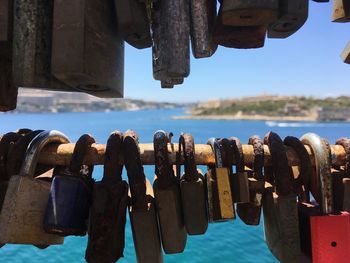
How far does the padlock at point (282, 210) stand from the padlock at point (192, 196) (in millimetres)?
222

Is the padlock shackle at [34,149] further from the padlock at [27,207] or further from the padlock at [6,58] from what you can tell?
the padlock at [6,58]

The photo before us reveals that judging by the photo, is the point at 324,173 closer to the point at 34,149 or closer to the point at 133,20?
the point at 133,20

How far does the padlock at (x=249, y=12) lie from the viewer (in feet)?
2.97

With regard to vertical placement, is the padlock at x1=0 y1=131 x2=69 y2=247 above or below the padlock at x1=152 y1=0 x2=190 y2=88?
below

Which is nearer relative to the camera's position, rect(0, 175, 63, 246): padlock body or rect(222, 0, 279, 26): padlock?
rect(222, 0, 279, 26): padlock

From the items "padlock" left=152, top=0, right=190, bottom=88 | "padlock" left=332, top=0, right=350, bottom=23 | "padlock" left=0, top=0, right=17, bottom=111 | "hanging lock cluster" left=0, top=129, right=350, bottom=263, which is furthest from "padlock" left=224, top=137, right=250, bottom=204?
"padlock" left=0, top=0, right=17, bottom=111

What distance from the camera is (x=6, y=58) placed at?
120 centimetres

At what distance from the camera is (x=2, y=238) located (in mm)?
1038

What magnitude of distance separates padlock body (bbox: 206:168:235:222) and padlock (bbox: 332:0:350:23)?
0.64 m

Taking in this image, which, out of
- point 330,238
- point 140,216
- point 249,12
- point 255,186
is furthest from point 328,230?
point 249,12

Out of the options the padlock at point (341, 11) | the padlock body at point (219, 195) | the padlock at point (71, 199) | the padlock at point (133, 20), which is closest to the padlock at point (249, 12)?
the padlock at point (133, 20)

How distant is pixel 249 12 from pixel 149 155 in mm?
539

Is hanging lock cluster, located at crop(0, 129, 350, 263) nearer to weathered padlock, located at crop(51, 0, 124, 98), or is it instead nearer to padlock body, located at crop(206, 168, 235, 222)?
padlock body, located at crop(206, 168, 235, 222)

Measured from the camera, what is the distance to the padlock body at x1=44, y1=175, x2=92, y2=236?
1.07m
